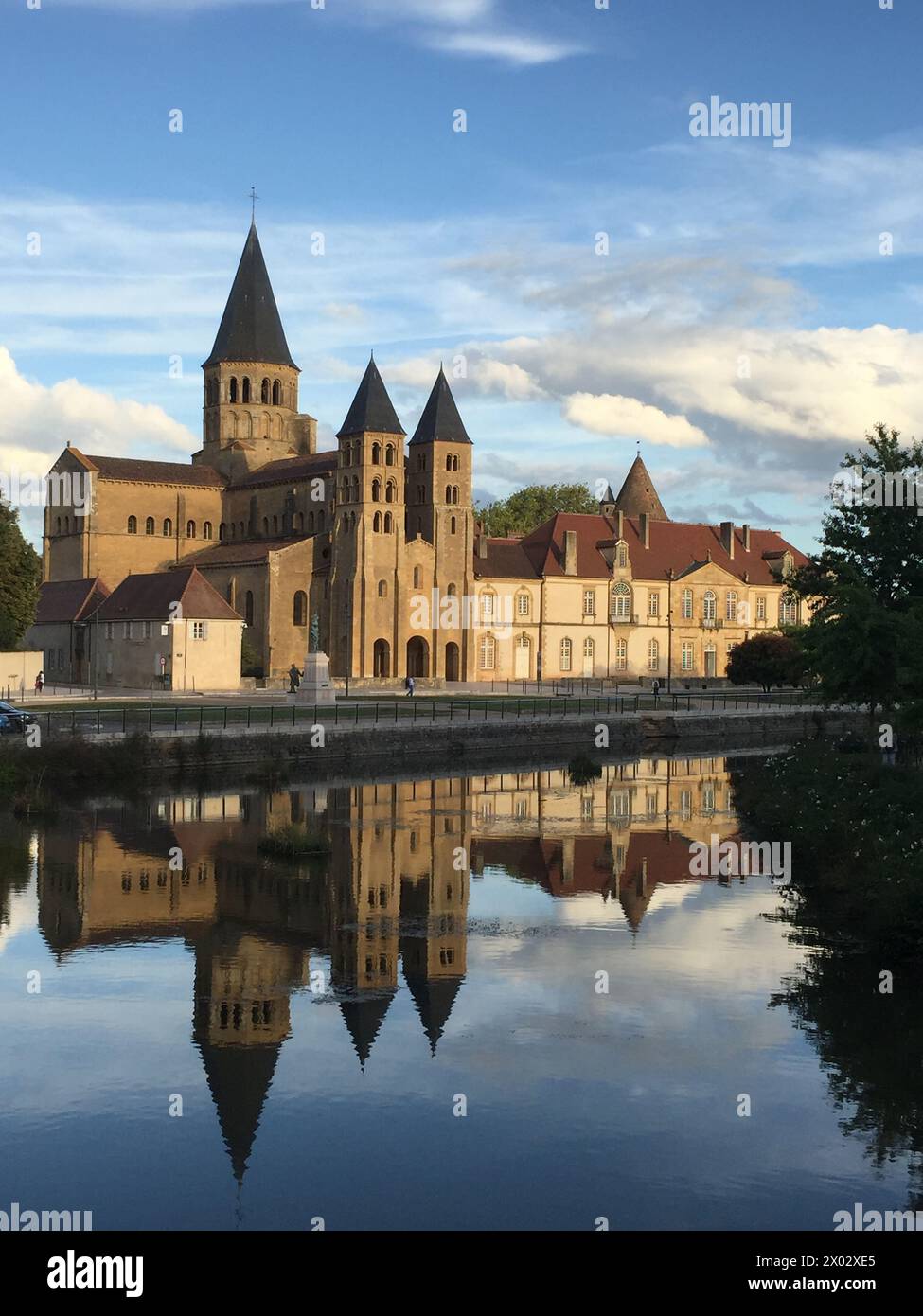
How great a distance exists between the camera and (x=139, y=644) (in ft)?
241

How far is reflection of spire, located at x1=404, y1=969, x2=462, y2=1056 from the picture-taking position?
57.5ft

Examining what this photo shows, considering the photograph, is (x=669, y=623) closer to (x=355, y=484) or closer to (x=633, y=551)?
(x=633, y=551)

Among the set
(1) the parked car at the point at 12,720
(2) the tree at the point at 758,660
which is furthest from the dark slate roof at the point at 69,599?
(2) the tree at the point at 758,660

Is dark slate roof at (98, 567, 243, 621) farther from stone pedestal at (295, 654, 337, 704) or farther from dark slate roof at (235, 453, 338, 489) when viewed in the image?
dark slate roof at (235, 453, 338, 489)

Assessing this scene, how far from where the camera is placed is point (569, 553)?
94.2 meters

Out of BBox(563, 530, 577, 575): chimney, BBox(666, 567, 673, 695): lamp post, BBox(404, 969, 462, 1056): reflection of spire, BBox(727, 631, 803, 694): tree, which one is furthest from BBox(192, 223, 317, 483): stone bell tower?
BBox(404, 969, 462, 1056): reflection of spire

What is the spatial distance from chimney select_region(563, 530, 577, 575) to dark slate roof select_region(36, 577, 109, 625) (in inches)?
1173

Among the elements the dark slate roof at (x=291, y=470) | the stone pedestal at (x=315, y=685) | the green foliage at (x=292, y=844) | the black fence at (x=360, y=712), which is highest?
the dark slate roof at (x=291, y=470)

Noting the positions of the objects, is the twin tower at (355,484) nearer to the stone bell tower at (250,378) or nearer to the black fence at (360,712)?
the stone bell tower at (250,378)

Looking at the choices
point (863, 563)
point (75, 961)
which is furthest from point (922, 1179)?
point (863, 563)

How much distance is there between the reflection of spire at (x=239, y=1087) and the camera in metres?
13.8

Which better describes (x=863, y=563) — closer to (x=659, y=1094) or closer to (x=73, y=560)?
(x=659, y=1094)

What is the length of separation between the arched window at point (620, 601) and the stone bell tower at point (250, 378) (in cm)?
2461

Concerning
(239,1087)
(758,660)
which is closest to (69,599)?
(758,660)
